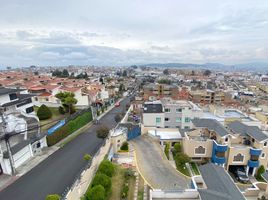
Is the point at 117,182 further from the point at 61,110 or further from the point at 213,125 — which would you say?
the point at 61,110

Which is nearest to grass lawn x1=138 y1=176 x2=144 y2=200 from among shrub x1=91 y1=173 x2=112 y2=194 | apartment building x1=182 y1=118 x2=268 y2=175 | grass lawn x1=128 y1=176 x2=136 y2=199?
grass lawn x1=128 y1=176 x2=136 y2=199

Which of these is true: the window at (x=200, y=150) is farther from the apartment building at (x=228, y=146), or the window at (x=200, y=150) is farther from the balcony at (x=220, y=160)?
the balcony at (x=220, y=160)

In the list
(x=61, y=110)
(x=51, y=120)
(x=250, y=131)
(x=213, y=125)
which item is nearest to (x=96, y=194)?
(x=213, y=125)

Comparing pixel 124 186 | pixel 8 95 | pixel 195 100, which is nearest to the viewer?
pixel 124 186

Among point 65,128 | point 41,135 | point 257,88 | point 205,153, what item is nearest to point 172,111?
point 205,153

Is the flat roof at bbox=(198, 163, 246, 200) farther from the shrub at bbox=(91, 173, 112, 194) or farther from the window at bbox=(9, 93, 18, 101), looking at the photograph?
the window at bbox=(9, 93, 18, 101)

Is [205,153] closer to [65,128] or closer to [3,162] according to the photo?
[65,128]

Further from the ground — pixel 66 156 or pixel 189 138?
pixel 189 138
